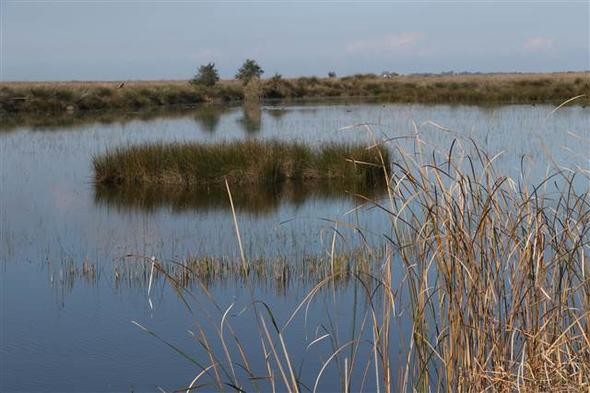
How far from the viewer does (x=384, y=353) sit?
2420mm

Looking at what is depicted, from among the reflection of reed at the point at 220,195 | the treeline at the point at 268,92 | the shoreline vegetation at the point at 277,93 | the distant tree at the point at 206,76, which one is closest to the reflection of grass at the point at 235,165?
the reflection of reed at the point at 220,195

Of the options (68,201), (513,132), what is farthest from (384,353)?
(513,132)

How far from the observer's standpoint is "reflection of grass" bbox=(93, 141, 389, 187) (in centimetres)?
1147

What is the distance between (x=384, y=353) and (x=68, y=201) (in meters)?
8.78

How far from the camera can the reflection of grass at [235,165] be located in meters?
11.5

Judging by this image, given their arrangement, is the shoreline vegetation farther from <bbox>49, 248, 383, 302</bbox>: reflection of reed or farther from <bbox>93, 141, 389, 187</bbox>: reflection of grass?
<bbox>49, 248, 383, 302</bbox>: reflection of reed

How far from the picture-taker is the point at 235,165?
38.3ft

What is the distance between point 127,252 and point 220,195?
3.65 meters

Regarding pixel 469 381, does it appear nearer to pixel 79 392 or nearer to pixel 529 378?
pixel 529 378

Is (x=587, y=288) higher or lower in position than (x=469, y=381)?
higher

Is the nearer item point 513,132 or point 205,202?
point 205,202

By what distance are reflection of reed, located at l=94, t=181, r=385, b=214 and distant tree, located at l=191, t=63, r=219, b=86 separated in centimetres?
3141

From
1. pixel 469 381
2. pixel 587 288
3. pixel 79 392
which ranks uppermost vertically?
pixel 587 288

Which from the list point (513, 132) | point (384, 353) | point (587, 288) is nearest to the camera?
point (384, 353)
